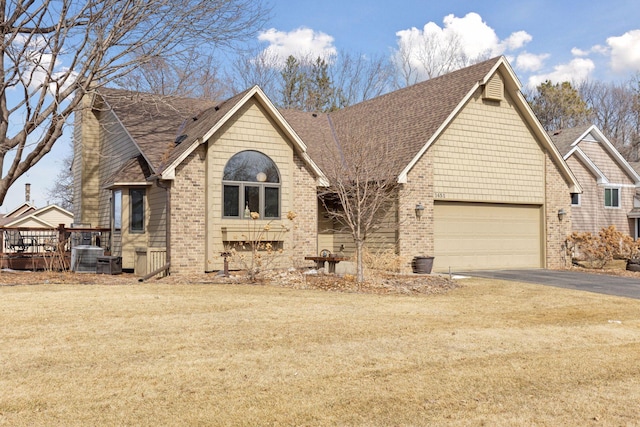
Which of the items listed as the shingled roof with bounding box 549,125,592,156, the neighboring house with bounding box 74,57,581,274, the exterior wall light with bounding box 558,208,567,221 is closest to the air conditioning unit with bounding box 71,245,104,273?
the neighboring house with bounding box 74,57,581,274

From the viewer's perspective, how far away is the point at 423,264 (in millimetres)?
18172

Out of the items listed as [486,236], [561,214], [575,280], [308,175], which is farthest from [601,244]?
[308,175]

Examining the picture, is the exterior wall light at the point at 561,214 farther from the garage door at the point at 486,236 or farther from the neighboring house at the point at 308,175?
the garage door at the point at 486,236

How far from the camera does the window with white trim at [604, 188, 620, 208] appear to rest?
30295 millimetres

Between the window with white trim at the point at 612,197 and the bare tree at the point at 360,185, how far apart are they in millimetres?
15936

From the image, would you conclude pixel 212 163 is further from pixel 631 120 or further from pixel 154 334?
pixel 631 120

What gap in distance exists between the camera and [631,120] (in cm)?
5131

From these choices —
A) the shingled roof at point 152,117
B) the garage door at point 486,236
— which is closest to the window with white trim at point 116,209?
the shingled roof at point 152,117

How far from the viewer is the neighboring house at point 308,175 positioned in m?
16.9

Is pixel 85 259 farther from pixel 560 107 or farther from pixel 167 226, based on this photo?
pixel 560 107

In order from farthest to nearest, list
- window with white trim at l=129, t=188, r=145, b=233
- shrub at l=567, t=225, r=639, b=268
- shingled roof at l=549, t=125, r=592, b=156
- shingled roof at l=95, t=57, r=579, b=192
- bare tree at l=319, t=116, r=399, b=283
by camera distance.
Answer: shingled roof at l=549, t=125, r=592, b=156 → shrub at l=567, t=225, r=639, b=268 → window with white trim at l=129, t=188, r=145, b=233 → shingled roof at l=95, t=57, r=579, b=192 → bare tree at l=319, t=116, r=399, b=283

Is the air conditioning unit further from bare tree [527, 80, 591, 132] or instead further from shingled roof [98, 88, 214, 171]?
bare tree [527, 80, 591, 132]

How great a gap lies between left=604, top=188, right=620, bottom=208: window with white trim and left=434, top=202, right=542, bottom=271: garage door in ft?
35.7

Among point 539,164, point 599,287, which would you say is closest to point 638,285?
point 599,287
